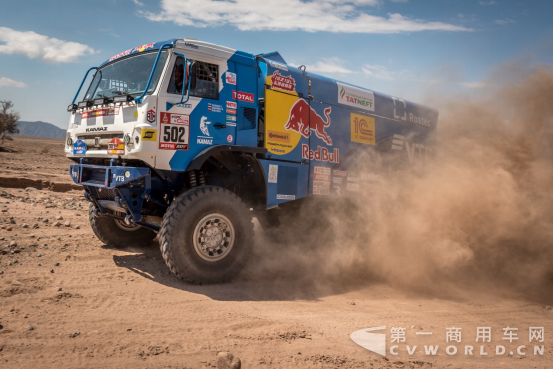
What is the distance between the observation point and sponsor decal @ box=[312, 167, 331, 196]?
295 inches

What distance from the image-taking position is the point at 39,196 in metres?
12.0

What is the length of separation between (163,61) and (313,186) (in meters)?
3.34

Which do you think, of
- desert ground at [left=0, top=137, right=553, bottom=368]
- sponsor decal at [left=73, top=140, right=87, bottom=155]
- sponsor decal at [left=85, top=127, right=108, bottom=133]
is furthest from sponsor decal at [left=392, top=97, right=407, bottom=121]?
sponsor decal at [left=73, top=140, right=87, bottom=155]

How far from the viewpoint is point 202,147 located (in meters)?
5.87

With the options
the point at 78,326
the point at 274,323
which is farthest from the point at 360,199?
the point at 78,326

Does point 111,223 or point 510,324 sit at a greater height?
point 111,223

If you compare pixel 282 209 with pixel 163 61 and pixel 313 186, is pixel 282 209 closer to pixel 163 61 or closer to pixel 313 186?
pixel 313 186

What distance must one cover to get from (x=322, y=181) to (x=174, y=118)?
3.15 metres

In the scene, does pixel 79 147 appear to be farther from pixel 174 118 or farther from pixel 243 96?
pixel 243 96

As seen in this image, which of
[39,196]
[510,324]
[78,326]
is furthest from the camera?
[39,196]

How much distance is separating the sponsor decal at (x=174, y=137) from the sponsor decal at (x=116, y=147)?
0.54m

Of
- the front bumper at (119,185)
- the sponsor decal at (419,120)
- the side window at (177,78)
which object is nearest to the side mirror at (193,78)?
the side window at (177,78)

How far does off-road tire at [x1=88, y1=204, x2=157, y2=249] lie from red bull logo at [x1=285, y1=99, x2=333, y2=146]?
3.38m

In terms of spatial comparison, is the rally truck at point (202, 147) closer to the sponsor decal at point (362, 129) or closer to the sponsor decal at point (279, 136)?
the sponsor decal at point (279, 136)
